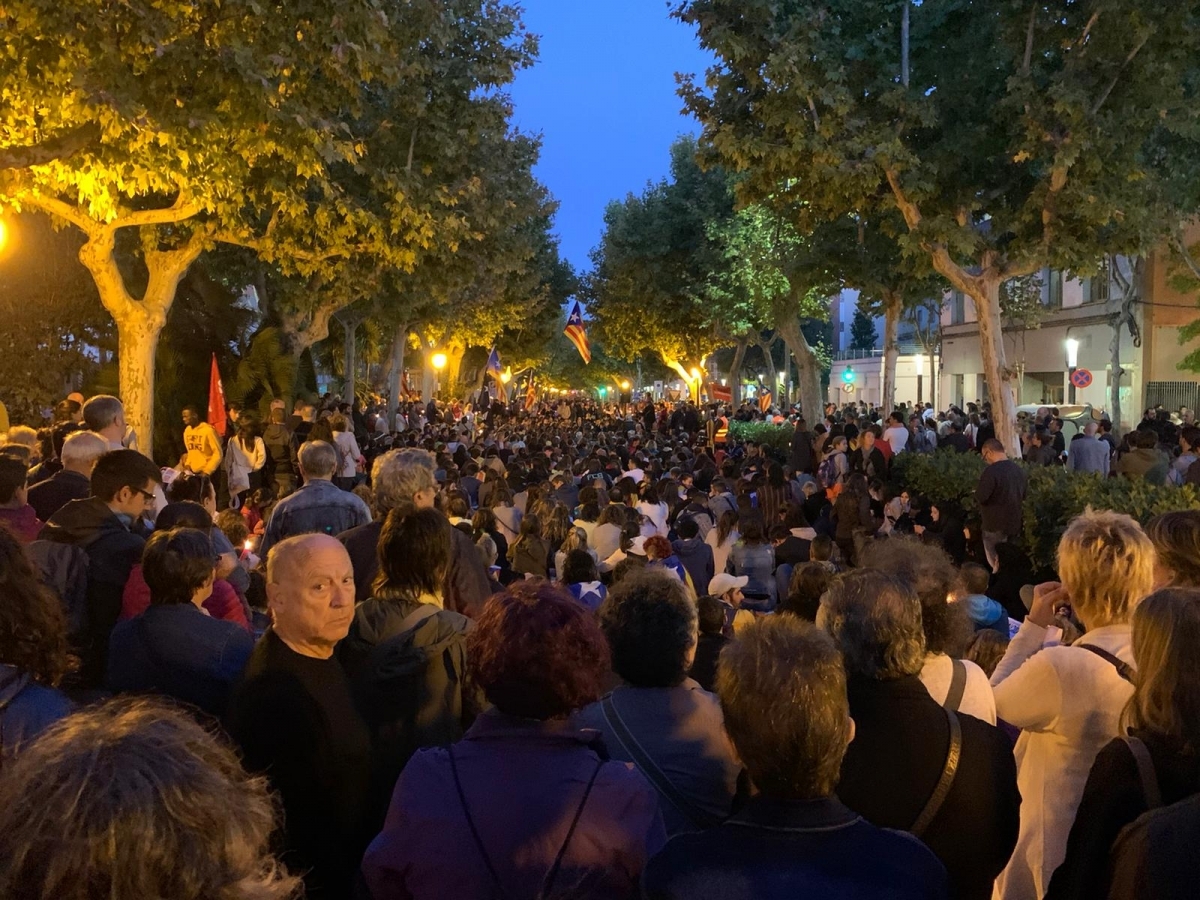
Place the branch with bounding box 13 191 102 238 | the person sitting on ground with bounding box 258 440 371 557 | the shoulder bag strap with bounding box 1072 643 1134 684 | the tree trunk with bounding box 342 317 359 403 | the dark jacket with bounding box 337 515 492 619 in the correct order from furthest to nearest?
the tree trunk with bounding box 342 317 359 403 < the branch with bounding box 13 191 102 238 < the person sitting on ground with bounding box 258 440 371 557 < the dark jacket with bounding box 337 515 492 619 < the shoulder bag strap with bounding box 1072 643 1134 684

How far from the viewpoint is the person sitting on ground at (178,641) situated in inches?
138

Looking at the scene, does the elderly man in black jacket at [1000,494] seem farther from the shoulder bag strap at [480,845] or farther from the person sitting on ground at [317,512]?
the shoulder bag strap at [480,845]

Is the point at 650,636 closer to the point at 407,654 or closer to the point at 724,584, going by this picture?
the point at 407,654

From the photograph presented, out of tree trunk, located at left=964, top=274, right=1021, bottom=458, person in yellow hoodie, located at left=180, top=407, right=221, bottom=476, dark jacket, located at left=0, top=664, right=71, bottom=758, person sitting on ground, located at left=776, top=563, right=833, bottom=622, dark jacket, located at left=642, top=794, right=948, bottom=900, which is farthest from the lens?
tree trunk, located at left=964, top=274, right=1021, bottom=458

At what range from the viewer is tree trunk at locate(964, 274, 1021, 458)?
15992mm

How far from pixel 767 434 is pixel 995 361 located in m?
9.85

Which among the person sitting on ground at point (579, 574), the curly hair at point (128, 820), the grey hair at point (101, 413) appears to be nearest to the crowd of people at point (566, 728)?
the curly hair at point (128, 820)

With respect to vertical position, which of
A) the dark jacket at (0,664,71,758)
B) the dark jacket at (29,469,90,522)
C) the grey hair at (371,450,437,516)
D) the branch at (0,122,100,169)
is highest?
the branch at (0,122,100,169)

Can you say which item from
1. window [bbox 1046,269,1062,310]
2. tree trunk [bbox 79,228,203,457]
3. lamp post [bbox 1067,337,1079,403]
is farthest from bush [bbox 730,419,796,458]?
window [bbox 1046,269,1062,310]

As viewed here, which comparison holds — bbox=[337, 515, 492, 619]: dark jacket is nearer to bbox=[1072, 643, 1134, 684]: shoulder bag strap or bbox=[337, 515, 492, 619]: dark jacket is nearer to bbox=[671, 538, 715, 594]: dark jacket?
bbox=[1072, 643, 1134, 684]: shoulder bag strap

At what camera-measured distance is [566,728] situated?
2328mm

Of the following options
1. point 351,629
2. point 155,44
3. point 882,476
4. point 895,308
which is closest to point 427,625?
point 351,629

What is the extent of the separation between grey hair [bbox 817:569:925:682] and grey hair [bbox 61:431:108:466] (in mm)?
4770

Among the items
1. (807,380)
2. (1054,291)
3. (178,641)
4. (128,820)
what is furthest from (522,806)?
(1054,291)
